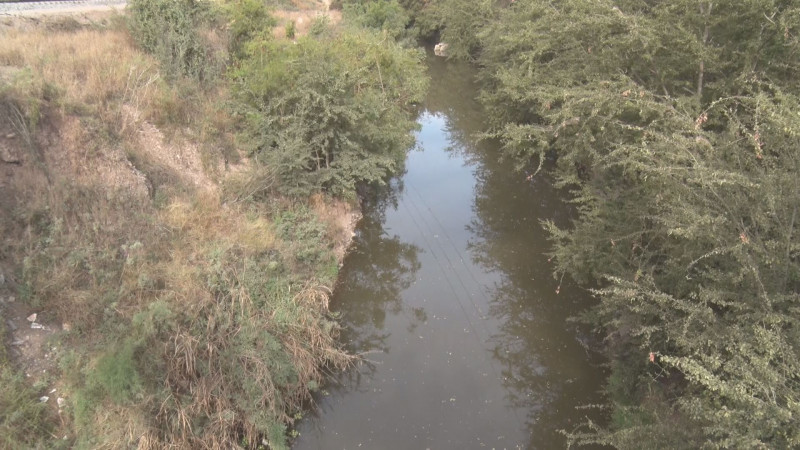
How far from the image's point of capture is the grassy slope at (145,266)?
22.0 ft

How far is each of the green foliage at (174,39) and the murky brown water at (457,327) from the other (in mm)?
5980

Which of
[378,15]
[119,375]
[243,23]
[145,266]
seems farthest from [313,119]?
[378,15]

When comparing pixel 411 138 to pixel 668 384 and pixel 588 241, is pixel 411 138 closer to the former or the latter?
pixel 588 241

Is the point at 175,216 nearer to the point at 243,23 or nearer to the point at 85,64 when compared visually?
the point at 85,64

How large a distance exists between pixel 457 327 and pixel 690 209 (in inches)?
203

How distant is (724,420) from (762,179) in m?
3.36

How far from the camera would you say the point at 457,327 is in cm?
1020

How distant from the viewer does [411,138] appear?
13.9 metres

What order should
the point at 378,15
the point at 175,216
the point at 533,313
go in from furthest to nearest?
the point at 378,15 < the point at 533,313 < the point at 175,216

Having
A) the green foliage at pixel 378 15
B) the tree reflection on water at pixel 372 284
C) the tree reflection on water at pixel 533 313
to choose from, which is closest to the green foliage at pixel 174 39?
the tree reflection on water at pixel 372 284

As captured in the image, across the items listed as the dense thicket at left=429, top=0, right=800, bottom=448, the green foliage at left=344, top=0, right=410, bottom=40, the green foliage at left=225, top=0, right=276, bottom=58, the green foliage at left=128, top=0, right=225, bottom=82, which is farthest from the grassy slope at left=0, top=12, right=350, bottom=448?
the green foliage at left=344, top=0, right=410, bottom=40

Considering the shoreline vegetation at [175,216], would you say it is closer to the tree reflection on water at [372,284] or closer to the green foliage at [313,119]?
the green foliage at [313,119]

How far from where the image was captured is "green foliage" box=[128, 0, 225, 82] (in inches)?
498

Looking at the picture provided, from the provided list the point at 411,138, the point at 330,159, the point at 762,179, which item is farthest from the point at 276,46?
the point at 762,179
